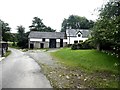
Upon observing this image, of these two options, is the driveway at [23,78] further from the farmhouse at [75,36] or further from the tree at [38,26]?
the tree at [38,26]

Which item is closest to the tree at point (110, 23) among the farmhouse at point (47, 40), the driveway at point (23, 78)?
the driveway at point (23, 78)

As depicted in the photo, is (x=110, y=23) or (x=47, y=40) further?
(x=47, y=40)

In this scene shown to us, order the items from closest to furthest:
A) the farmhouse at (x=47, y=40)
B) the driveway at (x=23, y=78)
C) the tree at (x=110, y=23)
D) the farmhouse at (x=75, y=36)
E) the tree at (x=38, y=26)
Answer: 1. the driveway at (x=23, y=78)
2. the tree at (x=110, y=23)
3. the farmhouse at (x=47, y=40)
4. the farmhouse at (x=75, y=36)
5. the tree at (x=38, y=26)

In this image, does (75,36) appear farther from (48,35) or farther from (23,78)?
(23,78)

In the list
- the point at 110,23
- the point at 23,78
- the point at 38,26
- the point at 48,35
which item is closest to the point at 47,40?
the point at 48,35

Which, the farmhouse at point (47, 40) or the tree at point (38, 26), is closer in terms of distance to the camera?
the farmhouse at point (47, 40)

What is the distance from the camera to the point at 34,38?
8206 cm

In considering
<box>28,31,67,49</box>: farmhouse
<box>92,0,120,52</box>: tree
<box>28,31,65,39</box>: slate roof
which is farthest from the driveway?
<box>28,31,65,39</box>: slate roof

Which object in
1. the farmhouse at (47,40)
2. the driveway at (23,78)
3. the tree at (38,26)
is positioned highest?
the tree at (38,26)

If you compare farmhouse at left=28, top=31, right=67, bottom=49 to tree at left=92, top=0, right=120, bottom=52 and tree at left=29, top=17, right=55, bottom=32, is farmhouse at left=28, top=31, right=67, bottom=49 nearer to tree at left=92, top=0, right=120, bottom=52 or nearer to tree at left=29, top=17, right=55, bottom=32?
tree at left=29, top=17, right=55, bottom=32

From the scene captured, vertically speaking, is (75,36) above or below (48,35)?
below

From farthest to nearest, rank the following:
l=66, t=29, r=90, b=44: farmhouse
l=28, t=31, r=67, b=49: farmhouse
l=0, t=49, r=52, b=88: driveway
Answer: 1. l=66, t=29, r=90, b=44: farmhouse
2. l=28, t=31, r=67, b=49: farmhouse
3. l=0, t=49, r=52, b=88: driveway

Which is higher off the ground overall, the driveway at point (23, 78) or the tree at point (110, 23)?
the tree at point (110, 23)

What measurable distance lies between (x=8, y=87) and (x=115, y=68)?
1112cm
